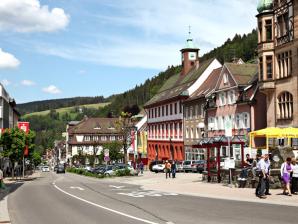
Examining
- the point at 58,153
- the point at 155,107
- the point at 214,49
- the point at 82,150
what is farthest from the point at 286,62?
the point at 58,153

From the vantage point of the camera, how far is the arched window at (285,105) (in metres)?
42.0

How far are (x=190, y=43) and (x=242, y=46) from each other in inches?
3207

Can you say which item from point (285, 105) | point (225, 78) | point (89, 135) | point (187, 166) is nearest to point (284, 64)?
point (285, 105)

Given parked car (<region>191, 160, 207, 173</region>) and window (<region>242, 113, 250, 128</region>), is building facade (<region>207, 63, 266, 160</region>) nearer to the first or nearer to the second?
window (<region>242, 113, 250, 128</region>)

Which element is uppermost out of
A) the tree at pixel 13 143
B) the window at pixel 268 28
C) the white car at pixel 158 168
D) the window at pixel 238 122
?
the window at pixel 268 28

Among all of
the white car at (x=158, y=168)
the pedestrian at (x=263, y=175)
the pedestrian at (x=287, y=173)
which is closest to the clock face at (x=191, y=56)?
the white car at (x=158, y=168)

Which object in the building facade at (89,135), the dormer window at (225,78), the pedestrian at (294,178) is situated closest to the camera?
the pedestrian at (294,178)

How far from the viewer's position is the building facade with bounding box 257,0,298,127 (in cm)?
4100

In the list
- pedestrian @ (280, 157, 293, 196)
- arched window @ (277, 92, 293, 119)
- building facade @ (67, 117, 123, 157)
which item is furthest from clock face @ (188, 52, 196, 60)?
pedestrian @ (280, 157, 293, 196)

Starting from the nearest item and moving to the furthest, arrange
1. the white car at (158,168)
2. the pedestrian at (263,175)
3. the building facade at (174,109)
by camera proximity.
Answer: the pedestrian at (263,175) < the white car at (158,168) < the building facade at (174,109)

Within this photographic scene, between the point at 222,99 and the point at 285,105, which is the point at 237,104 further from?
the point at 285,105

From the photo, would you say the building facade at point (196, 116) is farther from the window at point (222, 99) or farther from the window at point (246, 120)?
the window at point (246, 120)

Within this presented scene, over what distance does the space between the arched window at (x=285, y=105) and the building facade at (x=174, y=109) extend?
30.0m

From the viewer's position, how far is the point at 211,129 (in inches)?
2438
